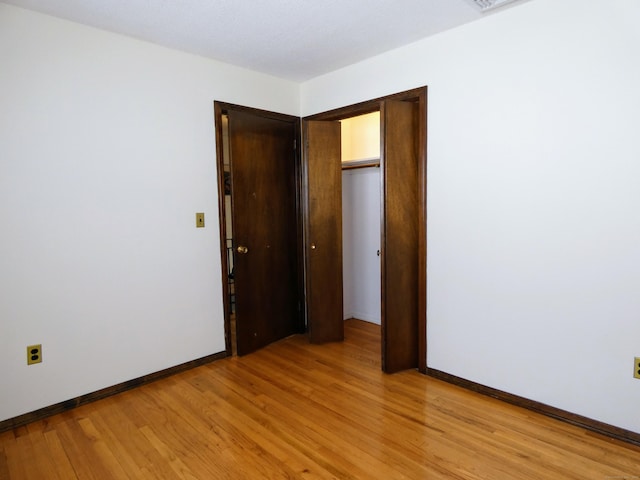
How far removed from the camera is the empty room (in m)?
1.97

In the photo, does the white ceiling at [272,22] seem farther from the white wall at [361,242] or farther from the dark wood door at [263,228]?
the white wall at [361,242]

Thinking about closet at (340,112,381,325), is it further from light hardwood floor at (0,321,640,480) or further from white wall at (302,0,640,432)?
light hardwood floor at (0,321,640,480)

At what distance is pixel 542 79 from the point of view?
2.17m

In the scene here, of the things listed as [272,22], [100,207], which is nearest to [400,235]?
[272,22]

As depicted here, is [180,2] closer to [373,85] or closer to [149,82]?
[149,82]

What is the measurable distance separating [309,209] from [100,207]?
158 centimetres

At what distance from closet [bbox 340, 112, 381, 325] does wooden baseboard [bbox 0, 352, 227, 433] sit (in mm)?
1607

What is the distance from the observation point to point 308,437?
2078mm

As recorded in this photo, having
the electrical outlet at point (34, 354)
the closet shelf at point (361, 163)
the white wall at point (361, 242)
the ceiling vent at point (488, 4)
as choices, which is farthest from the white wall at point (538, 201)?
the electrical outlet at point (34, 354)

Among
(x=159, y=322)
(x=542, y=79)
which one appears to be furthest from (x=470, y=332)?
(x=159, y=322)

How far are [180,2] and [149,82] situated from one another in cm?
76

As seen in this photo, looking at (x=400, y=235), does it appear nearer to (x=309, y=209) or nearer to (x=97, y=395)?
(x=309, y=209)

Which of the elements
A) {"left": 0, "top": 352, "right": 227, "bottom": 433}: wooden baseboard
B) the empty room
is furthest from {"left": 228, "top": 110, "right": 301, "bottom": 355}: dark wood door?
{"left": 0, "top": 352, "right": 227, "bottom": 433}: wooden baseboard

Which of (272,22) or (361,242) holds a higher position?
(272,22)
